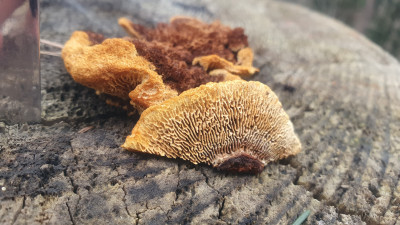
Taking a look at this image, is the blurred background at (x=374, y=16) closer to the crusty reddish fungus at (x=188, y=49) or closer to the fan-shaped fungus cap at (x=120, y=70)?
the crusty reddish fungus at (x=188, y=49)

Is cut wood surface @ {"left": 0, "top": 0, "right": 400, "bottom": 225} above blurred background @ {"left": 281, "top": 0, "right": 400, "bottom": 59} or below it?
below

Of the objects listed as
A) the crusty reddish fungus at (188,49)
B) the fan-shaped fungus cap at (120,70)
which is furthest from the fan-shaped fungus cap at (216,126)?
the crusty reddish fungus at (188,49)

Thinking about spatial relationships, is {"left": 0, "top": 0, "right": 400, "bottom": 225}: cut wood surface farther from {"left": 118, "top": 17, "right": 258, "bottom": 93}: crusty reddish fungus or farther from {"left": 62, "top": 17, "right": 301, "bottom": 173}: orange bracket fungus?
{"left": 118, "top": 17, "right": 258, "bottom": 93}: crusty reddish fungus

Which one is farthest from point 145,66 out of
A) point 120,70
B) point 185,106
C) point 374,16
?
point 374,16

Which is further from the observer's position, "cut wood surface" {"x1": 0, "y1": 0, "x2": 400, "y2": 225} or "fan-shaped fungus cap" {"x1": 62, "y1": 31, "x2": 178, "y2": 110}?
"fan-shaped fungus cap" {"x1": 62, "y1": 31, "x2": 178, "y2": 110}

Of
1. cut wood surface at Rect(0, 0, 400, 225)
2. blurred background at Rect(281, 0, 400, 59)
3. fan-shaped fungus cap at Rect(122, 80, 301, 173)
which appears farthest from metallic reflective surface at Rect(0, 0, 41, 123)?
blurred background at Rect(281, 0, 400, 59)

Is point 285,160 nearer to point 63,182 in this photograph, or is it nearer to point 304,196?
point 304,196
